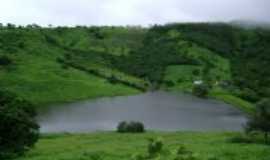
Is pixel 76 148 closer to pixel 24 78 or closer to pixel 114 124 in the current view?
pixel 114 124

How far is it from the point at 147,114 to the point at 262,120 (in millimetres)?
70759

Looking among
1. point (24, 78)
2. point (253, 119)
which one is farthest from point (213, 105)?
point (253, 119)

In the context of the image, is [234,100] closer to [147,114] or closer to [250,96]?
[250,96]

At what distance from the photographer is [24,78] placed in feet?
598

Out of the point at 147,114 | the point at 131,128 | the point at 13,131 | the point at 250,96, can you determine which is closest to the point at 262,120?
the point at 131,128

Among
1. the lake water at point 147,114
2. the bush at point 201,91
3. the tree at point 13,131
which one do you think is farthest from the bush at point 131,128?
the bush at point 201,91

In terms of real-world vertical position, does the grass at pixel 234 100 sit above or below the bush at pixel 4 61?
below

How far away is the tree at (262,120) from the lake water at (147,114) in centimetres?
3736

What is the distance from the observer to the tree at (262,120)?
3024 inches

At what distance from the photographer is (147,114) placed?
146m

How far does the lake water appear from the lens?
122 meters

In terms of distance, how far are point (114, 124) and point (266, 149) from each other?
228ft

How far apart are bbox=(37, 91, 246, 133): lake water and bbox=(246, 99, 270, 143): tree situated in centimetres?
3736

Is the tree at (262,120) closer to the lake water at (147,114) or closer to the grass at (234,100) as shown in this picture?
the lake water at (147,114)
